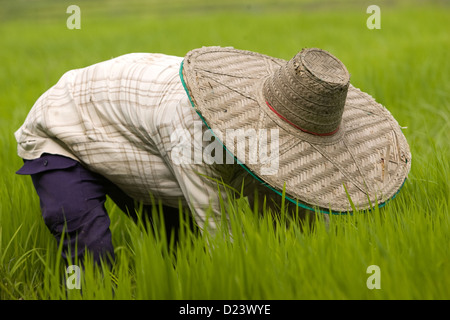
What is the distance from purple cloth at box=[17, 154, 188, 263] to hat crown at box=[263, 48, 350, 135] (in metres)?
0.59

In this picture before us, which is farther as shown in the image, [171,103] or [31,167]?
[31,167]

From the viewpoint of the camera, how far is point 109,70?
5.73 feet

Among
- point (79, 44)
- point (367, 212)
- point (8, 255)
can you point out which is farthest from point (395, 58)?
point (79, 44)

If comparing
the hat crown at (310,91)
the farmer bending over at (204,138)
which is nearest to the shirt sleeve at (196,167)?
the farmer bending over at (204,138)

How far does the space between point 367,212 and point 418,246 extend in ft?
0.67

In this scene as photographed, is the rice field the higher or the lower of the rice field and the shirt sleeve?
the lower

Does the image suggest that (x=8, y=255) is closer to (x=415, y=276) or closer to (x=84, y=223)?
(x=84, y=223)

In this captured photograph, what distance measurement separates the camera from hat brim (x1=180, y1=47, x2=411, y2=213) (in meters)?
1.41

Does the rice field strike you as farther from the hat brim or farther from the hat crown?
the hat crown

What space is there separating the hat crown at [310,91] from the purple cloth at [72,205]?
59 cm

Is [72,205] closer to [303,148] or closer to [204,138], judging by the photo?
[204,138]

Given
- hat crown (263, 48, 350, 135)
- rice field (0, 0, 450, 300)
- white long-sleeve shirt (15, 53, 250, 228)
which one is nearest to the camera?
rice field (0, 0, 450, 300)

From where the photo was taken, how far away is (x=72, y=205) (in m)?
1.64

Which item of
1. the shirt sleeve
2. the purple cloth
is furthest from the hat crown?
the purple cloth
